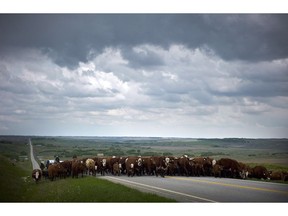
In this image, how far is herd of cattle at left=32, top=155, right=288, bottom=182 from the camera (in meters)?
24.8

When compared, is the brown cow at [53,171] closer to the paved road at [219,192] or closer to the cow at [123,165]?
the cow at [123,165]

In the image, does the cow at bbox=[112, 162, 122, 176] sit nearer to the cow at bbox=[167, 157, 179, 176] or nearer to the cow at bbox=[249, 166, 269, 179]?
the cow at bbox=[167, 157, 179, 176]

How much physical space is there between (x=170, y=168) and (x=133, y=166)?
112 inches

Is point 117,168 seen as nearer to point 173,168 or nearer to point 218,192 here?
point 173,168

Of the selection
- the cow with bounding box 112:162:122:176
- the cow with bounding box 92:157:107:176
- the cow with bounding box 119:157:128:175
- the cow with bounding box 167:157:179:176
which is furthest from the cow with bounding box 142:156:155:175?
the cow with bounding box 92:157:107:176

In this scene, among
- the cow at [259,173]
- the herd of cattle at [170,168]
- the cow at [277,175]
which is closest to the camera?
the herd of cattle at [170,168]

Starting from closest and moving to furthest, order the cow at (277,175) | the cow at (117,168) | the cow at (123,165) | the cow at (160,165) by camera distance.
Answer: the cow at (160,165) → the cow at (277,175) → the cow at (117,168) → the cow at (123,165)

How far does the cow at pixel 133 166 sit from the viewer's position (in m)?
26.2

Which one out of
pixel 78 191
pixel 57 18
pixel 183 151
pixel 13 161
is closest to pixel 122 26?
Answer: pixel 57 18

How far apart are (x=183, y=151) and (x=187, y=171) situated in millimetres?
12977

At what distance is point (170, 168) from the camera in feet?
85.5

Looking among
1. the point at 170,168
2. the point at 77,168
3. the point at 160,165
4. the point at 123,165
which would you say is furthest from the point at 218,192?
the point at 77,168

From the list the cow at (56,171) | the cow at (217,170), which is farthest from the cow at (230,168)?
the cow at (56,171)
